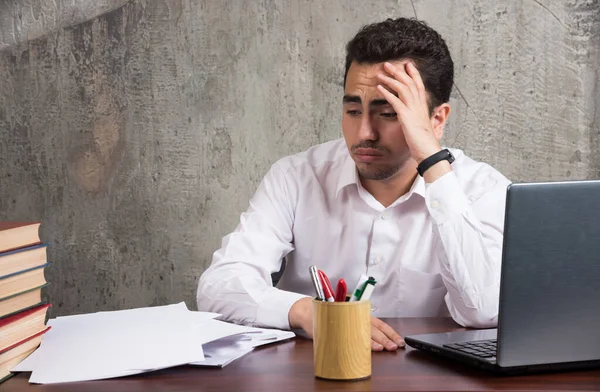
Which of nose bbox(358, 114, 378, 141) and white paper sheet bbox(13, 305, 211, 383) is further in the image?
nose bbox(358, 114, 378, 141)

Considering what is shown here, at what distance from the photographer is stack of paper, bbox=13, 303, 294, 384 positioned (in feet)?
3.76

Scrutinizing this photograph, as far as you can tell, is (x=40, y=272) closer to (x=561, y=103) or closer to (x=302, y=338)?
(x=302, y=338)

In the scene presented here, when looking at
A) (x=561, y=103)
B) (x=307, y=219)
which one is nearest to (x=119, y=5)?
(x=307, y=219)

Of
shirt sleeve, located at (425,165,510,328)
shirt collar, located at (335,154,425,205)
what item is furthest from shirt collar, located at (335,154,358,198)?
shirt sleeve, located at (425,165,510,328)

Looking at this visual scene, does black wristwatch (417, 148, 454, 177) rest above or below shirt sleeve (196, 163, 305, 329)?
above

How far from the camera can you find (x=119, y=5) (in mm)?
2953

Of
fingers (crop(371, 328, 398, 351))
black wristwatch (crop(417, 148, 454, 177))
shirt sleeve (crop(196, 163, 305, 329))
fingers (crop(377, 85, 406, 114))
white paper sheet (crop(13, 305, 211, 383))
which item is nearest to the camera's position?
white paper sheet (crop(13, 305, 211, 383))

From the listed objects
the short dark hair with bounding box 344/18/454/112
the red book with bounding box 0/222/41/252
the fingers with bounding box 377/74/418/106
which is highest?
the short dark hair with bounding box 344/18/454/112

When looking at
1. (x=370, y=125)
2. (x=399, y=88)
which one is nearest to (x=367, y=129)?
(x=370, y=125)

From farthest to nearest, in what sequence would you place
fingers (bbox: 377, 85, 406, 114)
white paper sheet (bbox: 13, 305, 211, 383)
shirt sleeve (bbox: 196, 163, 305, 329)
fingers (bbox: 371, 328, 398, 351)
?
fingers (bbox: 377, 85, 406, 114) → shirt sleeve (bbox: 196, 163, 305, 329) → fingers (bbox: 371, 328, 398, 351) → white paper sheet (bbox: 13, 305, 211, 383)

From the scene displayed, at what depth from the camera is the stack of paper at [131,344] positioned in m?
1.15

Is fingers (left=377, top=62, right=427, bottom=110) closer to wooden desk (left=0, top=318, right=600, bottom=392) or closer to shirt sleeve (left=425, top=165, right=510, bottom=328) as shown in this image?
shirt sleeve (left=425, top=165, right=510, bottom=328)

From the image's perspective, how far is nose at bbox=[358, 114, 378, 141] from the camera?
1854mm

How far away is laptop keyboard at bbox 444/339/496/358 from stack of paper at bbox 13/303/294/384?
33cm
